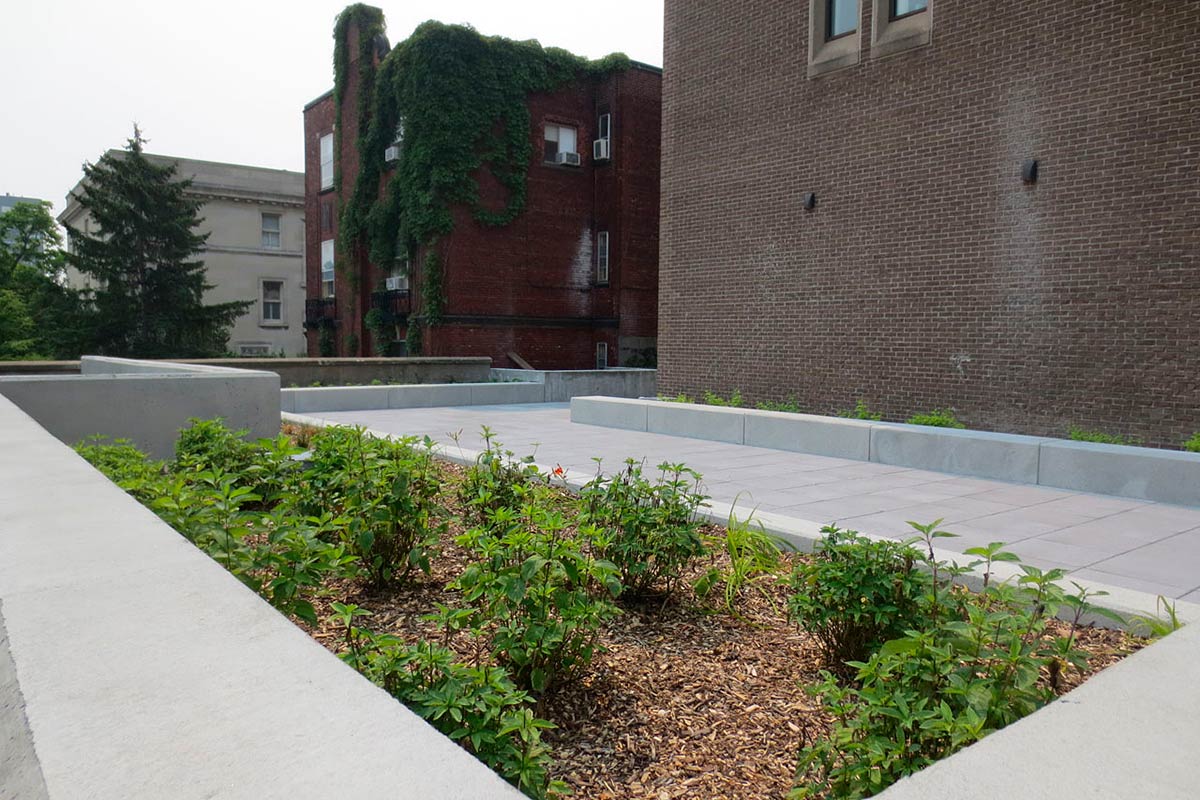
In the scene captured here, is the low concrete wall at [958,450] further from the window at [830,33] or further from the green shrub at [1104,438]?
the window at [830,33]

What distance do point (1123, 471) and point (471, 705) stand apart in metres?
7.79

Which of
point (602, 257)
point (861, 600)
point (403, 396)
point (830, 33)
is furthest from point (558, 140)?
point (861, 600)

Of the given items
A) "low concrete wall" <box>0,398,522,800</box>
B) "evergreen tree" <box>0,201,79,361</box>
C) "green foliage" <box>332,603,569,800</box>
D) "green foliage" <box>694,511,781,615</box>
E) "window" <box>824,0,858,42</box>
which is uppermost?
"window" <box>824,0,858,42</box>

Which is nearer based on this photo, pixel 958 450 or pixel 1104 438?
pixel 958 450

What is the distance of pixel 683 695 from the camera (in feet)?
11.2

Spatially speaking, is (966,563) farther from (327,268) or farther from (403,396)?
(327,268)

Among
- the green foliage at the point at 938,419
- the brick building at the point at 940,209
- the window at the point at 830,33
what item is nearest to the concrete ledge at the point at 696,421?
the brick building at the point at 940,209

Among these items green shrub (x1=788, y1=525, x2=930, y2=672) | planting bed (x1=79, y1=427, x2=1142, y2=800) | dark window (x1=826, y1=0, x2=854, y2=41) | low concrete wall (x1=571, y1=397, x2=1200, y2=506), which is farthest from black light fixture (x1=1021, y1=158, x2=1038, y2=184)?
green shrub (x1=788, y1=525, x2=930, y2=672)

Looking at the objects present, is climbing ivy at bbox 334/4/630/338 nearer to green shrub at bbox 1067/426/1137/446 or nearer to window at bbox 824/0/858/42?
window at bbox 824/0/858/42

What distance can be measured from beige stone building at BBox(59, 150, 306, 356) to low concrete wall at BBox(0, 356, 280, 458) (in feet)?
110

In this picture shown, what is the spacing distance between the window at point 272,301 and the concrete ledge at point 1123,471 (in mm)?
40712

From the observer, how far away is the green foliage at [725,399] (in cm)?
1419

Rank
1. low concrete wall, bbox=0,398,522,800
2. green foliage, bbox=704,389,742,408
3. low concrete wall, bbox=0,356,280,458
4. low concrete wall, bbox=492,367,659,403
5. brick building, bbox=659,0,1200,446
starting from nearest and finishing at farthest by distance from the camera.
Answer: low concrete wall, bbox=0,398,522,800, low concrete wall, bbox=0,356,280,458, brick building, bbox=659,0,1200,446, green foliage, bbox=704,389,742,408, low concrete wall, bbox=492,367,659,403

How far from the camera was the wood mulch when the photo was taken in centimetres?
282
